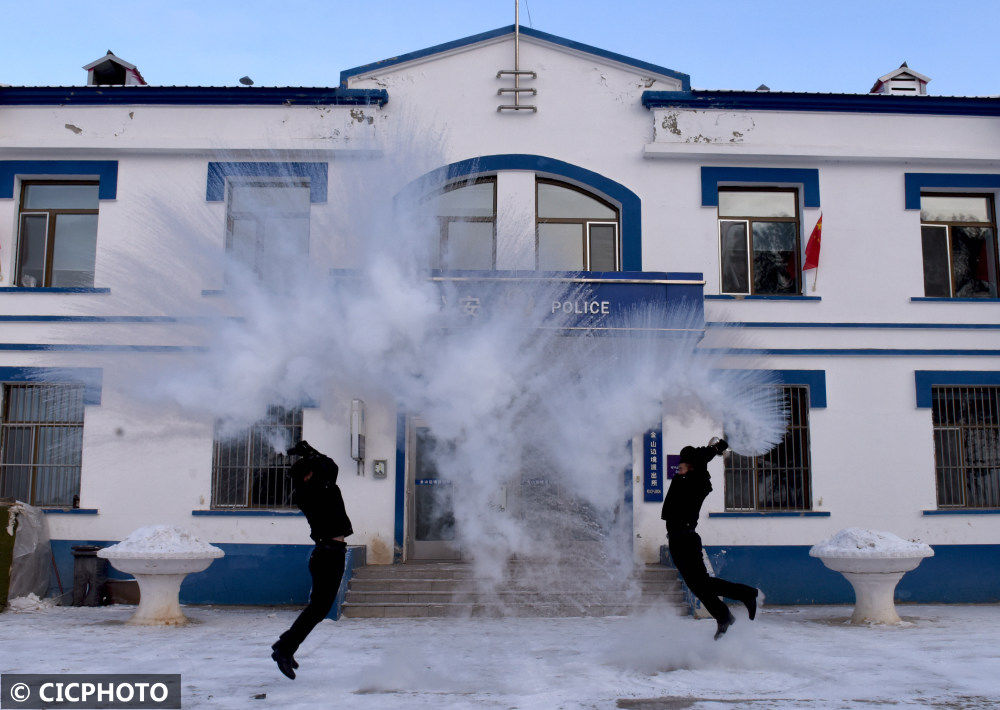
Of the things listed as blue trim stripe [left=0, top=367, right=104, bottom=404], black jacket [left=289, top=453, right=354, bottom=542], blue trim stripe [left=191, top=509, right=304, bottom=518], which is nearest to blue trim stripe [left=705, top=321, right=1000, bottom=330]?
blue trim stripe [left=191, top=509, right=304, bottom=518]

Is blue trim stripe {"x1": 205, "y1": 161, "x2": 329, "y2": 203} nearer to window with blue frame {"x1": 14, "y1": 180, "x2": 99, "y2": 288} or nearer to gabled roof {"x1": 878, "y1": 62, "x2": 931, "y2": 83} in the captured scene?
window with blue frame {"x1": 14, "y1": 180, "x2": 99, "y2": 288}

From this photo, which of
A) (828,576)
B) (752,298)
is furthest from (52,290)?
(828,576)

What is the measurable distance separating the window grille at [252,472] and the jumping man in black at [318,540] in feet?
17.6

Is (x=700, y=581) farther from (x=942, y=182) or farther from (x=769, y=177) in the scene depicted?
(x=942, y=182)

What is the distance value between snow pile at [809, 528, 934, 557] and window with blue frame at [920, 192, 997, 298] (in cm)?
483

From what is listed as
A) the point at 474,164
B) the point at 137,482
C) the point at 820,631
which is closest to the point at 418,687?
the point at 820,631

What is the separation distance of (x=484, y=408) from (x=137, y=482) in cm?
637

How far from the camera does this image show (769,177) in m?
13.7

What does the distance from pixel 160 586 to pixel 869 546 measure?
8.77m

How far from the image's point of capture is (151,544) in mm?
10664

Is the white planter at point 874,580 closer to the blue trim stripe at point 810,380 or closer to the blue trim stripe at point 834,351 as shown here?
the blue trim stripe at point 810,380

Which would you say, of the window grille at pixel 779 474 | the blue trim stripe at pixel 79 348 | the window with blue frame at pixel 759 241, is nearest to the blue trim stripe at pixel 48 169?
the blue trim stripe at pixel 79 348

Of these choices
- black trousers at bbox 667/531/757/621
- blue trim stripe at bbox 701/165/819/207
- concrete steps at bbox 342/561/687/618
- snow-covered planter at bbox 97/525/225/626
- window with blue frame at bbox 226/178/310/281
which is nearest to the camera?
black trousers at bbox 667/531/757/621

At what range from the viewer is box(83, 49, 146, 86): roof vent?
14.7 m
